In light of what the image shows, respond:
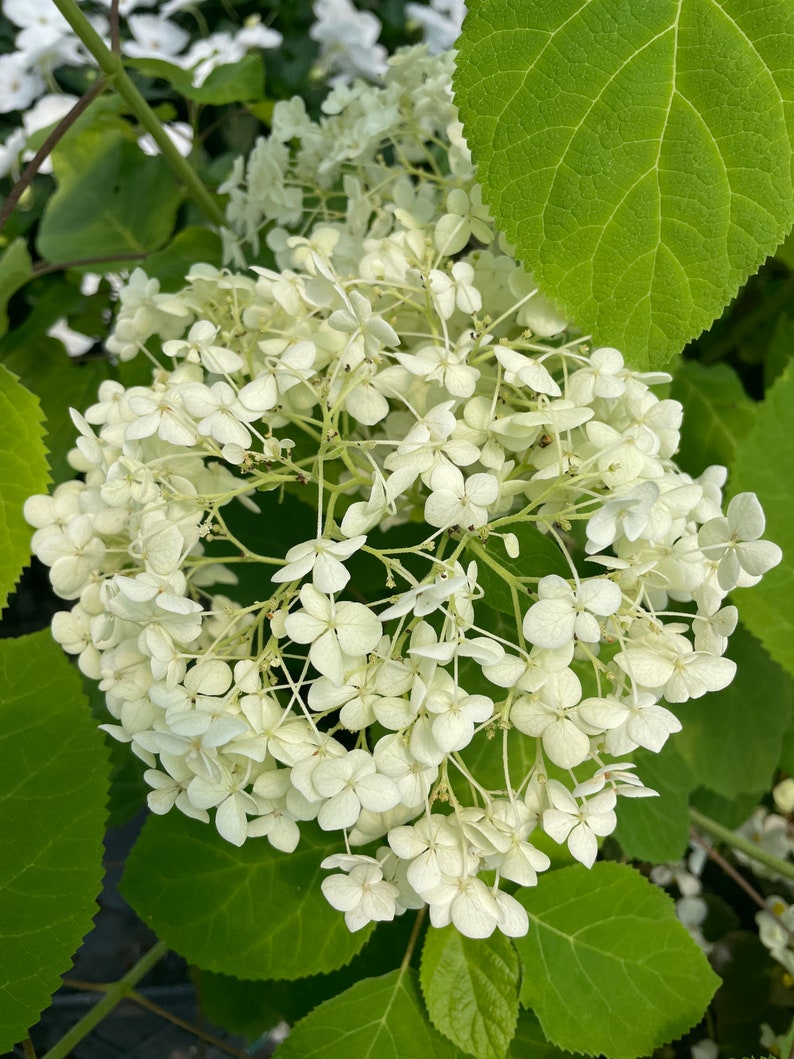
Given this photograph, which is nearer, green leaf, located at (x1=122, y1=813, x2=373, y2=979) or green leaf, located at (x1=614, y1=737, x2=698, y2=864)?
green leaf, located at (x1=122, y1=813, x2=373, y2=979)

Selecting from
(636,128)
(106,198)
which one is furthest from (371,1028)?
(106,198)

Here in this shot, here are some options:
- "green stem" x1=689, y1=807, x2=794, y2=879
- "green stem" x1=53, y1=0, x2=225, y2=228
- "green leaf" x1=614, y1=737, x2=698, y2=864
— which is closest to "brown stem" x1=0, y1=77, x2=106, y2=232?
"green stem" x1=53, y1=0, x2=225, y2=228

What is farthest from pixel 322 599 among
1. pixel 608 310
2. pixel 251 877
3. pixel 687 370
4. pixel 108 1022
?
pixel 108 1022

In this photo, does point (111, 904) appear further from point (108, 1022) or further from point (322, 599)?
point (322, 599)

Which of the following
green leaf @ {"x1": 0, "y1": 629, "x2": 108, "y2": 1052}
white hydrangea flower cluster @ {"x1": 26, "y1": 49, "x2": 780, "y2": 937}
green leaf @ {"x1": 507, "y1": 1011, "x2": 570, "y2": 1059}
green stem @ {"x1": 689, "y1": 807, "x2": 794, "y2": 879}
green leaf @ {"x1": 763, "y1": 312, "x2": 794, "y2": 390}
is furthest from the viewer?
green leaf @ {"x1": 763, "y1": 312, "x2": 794, "y2": 390}

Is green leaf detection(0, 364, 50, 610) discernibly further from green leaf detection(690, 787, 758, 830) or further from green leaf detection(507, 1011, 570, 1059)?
green leaf detection(690, 787, 758, 830)

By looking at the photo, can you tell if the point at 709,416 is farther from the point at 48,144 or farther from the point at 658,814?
the point at 48,144

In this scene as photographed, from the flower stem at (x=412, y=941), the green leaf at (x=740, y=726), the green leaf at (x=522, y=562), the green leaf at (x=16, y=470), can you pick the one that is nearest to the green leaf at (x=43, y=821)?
the green leaf at (x=16, y=470)
